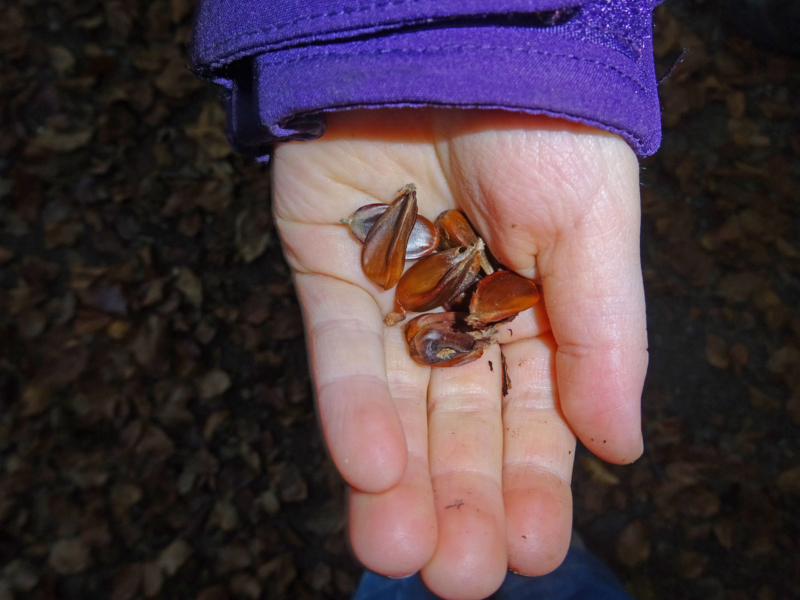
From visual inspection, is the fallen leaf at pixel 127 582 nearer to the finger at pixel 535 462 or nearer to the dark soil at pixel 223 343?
the dark soil at pixel 223 343

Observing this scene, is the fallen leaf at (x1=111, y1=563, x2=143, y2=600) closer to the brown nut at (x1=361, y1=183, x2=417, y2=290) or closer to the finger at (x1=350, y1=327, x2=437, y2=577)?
the finger at (x1=350, y1=327, x2=437, y2=577)

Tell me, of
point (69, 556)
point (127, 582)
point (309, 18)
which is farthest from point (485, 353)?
point (69, 556)

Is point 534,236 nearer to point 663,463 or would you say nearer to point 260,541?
point 663,463

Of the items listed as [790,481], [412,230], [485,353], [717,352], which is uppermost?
[412,230]

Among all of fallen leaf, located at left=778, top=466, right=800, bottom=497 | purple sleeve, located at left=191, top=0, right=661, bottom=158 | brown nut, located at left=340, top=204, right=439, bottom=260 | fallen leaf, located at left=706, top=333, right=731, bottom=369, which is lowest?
fallen leaf, located at left=778, top=466, right=800, bottom=497

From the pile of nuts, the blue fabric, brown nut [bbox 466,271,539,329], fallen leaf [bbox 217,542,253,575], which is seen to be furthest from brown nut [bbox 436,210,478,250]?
fallen leaf [bbox 217,542,253,575]

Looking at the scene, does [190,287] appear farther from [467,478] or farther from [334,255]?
[467,478]

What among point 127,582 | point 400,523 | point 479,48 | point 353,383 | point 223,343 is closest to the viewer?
point 479,48

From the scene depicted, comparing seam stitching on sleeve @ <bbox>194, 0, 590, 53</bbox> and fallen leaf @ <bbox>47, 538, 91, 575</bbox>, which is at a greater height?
seam stitching on sleeve @ <bbox>194, 0, 590, 53</bbox>
